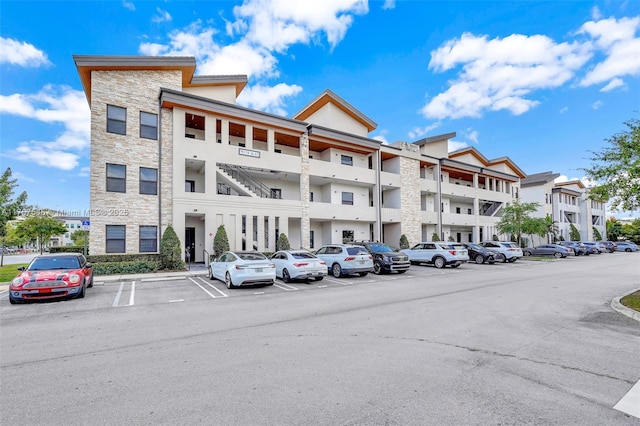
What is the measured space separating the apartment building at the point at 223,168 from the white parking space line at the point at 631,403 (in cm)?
1978

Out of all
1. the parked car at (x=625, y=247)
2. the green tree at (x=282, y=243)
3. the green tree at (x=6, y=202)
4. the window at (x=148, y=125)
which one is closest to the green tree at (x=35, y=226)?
the green tree at (x=6, y=202)

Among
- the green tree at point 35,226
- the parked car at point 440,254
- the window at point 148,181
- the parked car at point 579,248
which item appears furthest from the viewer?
the parked car at point 579,248

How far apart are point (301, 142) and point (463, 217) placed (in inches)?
897

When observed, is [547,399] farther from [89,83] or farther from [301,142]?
[89,83]

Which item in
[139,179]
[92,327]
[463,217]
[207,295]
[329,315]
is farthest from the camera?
[463,217]

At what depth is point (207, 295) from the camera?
1152 cm

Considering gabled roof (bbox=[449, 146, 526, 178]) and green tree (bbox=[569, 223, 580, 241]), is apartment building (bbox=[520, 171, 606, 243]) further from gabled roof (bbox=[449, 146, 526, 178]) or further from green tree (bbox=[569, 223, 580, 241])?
gabled roof (bbox=[449, 146, 526, 178])

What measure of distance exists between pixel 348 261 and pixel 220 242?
8809mm

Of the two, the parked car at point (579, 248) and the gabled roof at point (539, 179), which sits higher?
the gabled roof at point (539, 179)

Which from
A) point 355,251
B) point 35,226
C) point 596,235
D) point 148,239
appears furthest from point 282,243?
point 596,235

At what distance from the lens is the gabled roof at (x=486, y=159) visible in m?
39.8

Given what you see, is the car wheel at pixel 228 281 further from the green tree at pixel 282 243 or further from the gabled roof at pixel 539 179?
the gabled roof at pixel 539 179

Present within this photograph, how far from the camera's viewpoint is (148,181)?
20156 mm

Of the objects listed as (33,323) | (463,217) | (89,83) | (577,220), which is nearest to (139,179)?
(89,83)
